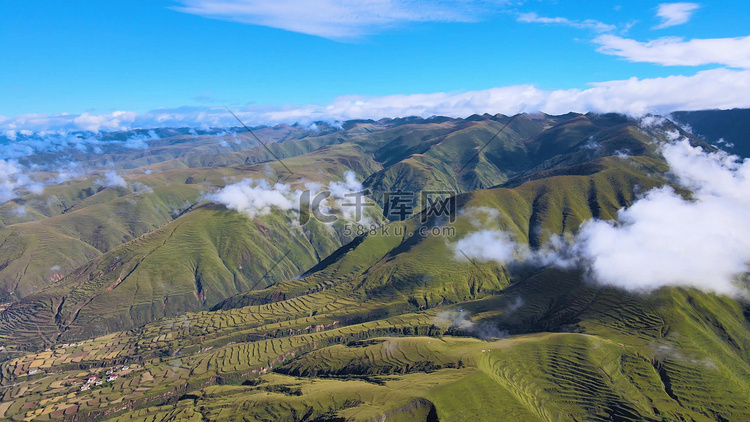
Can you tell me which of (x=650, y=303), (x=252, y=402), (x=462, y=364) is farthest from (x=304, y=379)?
(x=650, y=303)

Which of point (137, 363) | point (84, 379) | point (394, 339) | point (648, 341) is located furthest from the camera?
point (137, 363)

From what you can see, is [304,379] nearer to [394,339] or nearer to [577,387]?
[394,339]

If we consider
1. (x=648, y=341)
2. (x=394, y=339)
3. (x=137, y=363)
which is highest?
(x=648, y=341)

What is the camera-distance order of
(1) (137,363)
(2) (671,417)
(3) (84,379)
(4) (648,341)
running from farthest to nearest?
(1) (137,363), (3) (84,379), (4) (648,341), (2) (671,417)

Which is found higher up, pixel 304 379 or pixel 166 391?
pixel 304 379

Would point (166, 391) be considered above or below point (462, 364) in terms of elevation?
below

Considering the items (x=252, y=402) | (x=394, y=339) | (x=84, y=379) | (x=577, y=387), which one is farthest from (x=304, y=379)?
(x=84, y=379)

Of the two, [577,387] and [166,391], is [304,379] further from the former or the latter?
[577,387]

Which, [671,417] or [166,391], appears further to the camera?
[166,391]

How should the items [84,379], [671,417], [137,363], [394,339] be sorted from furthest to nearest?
[137,363], [84,379], [394,339], [671,417]
